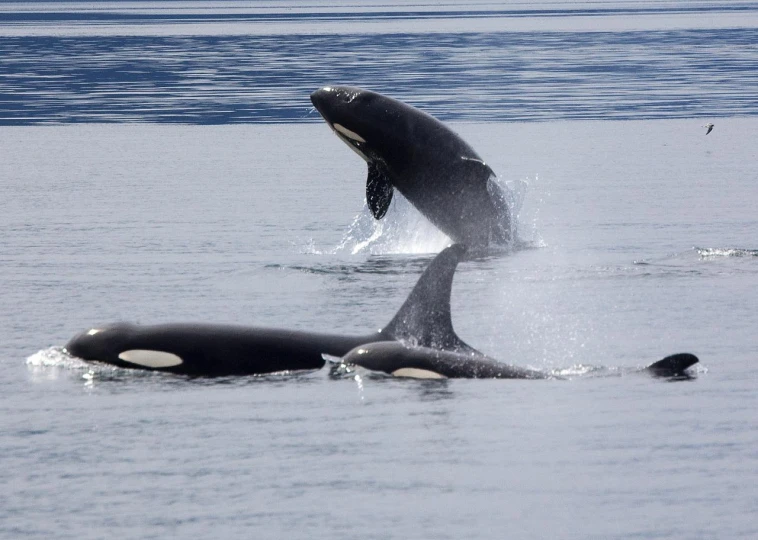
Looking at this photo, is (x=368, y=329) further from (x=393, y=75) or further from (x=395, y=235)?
(x=393, y=75)

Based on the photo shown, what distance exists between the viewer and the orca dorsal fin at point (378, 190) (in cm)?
1561

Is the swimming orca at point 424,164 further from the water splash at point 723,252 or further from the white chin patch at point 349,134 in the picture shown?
the water splash at point 723,252

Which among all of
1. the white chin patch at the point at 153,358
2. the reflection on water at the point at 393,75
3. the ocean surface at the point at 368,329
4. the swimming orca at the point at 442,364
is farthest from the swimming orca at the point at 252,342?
the reflection on water at the point at 393,75

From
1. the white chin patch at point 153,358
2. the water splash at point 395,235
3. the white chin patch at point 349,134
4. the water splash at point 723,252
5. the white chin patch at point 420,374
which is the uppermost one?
the white chin patch at point 349,134

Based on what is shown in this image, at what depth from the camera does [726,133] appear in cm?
2758

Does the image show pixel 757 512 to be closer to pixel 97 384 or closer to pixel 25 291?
pixel 97 384

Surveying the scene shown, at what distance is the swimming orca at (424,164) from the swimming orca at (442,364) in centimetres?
597

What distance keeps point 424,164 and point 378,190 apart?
54 centimetres

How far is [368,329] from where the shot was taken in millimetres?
11250

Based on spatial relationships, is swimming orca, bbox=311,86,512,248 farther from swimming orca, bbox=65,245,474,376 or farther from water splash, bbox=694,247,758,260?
swimming orca, bbox=65,245,474,376

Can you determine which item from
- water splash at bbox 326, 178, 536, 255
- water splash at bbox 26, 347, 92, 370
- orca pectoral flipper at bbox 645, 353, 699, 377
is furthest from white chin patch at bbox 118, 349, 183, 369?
water splash at bbox 326, 178, 536, 255

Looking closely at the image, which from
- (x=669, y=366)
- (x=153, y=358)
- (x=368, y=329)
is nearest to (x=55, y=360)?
(x=153, y=358)

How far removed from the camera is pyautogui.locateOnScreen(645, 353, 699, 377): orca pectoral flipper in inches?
Answer: 376

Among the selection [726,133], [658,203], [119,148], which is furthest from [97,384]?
[726,133]
